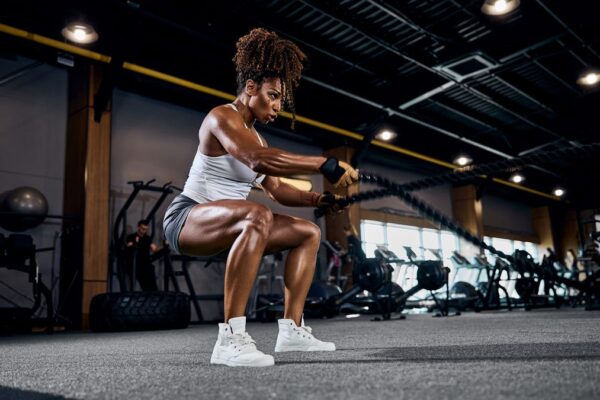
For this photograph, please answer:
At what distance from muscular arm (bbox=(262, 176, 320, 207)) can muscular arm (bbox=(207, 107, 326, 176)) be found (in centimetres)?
41

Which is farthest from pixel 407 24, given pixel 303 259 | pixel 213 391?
pixel 213 391

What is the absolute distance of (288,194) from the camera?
7.54ft

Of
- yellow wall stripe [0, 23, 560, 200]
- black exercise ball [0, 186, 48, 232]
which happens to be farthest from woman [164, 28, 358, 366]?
yellow wall stripe [0, 23, 560, 200]

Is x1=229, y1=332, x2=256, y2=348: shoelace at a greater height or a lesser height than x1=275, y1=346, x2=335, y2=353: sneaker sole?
greater

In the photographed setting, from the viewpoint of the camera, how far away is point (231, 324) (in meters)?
1.75

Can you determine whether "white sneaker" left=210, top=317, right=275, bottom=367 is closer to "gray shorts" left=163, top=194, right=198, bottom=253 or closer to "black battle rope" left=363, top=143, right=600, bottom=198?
"gray shorts" left=163, top=194, right=198, bottom=253

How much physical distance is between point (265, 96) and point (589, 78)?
23.4 ft

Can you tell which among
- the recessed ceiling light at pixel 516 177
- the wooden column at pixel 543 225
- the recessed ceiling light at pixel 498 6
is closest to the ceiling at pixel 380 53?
the recessed ceiling light at pixel 498 6

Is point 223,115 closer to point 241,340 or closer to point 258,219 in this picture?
point 258,219

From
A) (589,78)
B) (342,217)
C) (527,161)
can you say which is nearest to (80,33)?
(527,161)

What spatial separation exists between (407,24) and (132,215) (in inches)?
180

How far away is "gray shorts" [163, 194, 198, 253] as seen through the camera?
6.52 ft

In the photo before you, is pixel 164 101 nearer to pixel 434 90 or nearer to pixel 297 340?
pixel 434 90

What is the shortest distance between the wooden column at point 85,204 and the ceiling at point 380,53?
716 mm
